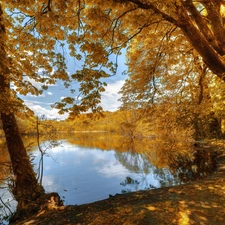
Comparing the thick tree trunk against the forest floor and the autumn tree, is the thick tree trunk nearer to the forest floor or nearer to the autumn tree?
the autumn tree

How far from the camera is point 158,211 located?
303cm

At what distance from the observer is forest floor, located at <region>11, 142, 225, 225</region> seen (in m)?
2.76

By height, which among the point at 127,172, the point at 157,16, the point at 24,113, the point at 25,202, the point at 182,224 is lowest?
the point at 127,172

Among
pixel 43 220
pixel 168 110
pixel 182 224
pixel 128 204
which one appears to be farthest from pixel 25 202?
pixel 168 110

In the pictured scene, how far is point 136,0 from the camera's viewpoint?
296 centimetres

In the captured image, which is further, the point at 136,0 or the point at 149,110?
the point at 149,110

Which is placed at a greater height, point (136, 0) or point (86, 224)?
point (136, 0)

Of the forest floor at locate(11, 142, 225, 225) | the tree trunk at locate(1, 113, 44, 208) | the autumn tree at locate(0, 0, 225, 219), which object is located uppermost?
the autumn tree at locate(0, 0, 225, 219)

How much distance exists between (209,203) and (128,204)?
149 cm

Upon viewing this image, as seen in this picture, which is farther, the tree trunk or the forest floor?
the tree trunk

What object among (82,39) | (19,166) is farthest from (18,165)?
(82,39)

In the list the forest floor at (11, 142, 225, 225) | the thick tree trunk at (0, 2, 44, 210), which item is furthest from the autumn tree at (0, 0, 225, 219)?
the forest floor at (11, 142, 225, 225)

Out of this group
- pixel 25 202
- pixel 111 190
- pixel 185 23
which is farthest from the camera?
pixel 111 190

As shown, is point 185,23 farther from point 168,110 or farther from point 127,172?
point 127,172
